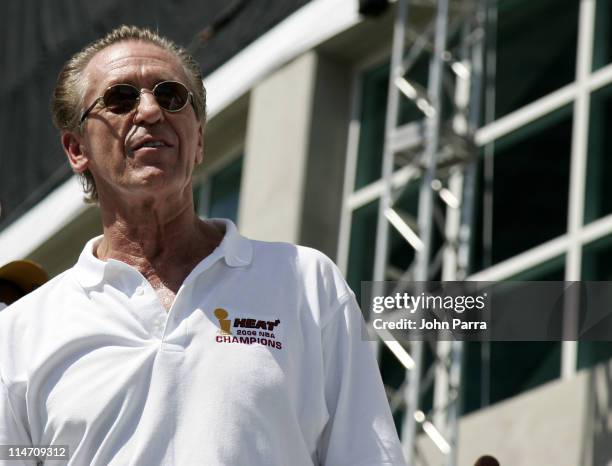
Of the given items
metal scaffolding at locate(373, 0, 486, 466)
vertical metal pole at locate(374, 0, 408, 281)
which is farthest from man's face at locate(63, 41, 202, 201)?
vertical metal pole at locate(374, 0, 408, 281)

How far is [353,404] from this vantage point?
285cm

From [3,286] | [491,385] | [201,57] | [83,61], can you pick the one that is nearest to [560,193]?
[491,385]

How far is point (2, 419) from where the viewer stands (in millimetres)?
2879

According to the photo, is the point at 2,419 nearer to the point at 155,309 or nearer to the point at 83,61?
the point at 155,309

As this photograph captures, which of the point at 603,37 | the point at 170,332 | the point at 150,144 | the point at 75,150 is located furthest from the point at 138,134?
the point at 603,37

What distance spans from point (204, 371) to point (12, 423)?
0.42 m

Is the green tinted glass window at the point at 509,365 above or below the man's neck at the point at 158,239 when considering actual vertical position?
above

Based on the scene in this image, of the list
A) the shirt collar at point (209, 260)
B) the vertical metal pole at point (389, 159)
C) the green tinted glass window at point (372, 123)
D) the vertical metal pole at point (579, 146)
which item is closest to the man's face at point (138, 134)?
the shirt collar at point (209, 260)

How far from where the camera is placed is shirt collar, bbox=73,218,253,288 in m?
3.05

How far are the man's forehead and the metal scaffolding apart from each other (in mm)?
6122

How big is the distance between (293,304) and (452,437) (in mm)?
6608

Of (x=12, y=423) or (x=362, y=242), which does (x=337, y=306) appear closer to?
(x=12, y=423)

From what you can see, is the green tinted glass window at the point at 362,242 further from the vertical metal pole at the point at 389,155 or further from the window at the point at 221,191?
the window at the point at 221,191

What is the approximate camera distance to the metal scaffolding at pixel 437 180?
376 inches
